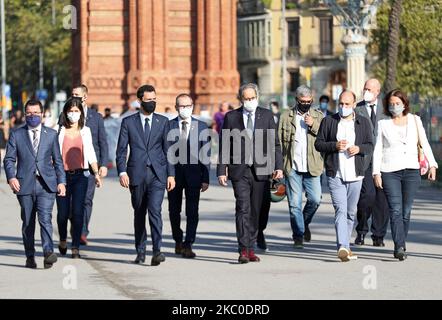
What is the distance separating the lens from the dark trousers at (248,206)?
16422 mm

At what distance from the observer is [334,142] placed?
16.7 metres

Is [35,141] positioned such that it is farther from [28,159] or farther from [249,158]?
[249,158]

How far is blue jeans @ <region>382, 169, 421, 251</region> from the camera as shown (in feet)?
53.8

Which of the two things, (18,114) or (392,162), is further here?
(18,114)

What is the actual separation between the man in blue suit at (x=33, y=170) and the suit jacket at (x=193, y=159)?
1.55m

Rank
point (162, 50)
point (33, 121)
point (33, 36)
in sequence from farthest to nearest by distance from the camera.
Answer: point (33, 36) < point (162, 50) < point (33, 121)

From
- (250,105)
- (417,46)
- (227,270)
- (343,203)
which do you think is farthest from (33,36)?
(227,270)

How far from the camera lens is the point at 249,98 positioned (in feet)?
55.1

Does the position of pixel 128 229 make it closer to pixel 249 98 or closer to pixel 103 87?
pixel 249 98

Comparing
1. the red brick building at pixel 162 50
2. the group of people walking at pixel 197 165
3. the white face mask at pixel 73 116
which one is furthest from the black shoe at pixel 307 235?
the red brick building at pixel 162 50

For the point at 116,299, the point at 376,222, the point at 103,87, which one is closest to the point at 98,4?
the point at 103,87

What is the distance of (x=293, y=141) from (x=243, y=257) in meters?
2.44
